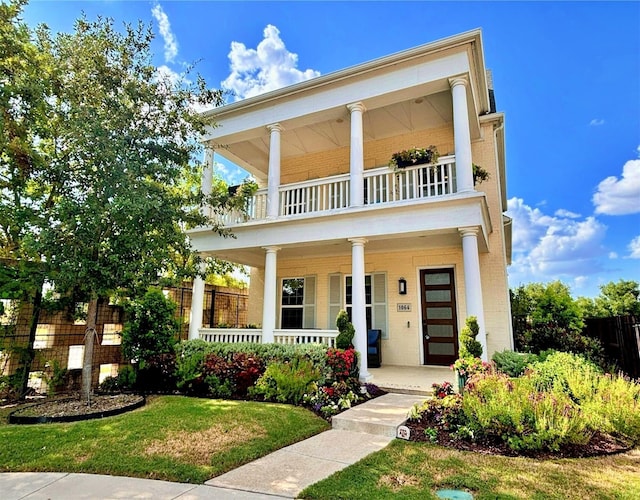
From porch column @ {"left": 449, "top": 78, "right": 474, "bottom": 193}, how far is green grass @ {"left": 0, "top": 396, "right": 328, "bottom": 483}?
508 centimetres

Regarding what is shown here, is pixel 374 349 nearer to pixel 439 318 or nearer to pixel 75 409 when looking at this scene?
pixel 439 318

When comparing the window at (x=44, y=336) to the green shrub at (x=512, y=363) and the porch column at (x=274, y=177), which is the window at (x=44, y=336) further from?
the green shrub at (x=512, y=363)

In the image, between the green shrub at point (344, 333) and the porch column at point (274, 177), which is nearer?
the green shrub at point (344, 333)

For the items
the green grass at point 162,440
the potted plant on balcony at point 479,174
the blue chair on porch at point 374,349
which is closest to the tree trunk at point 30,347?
the green grass at point 162,440

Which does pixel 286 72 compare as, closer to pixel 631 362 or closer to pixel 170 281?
pixel 170 281

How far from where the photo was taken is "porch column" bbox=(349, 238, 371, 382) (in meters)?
7.32

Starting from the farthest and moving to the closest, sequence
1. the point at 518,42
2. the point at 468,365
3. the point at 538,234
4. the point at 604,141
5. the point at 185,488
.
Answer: the point at 538,234
the point at 604,141
the point at 518,42
the point at 468,365
the point at 185,488

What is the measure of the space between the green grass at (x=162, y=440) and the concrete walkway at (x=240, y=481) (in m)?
0.16

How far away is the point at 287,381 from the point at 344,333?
1.58 meters

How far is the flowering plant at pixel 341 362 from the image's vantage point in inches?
267

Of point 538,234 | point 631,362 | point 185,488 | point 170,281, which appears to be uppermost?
point 538,234

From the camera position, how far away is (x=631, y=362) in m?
7.09

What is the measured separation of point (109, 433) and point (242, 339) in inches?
176

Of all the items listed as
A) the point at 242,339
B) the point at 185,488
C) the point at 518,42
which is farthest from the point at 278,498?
the point at 518,42
